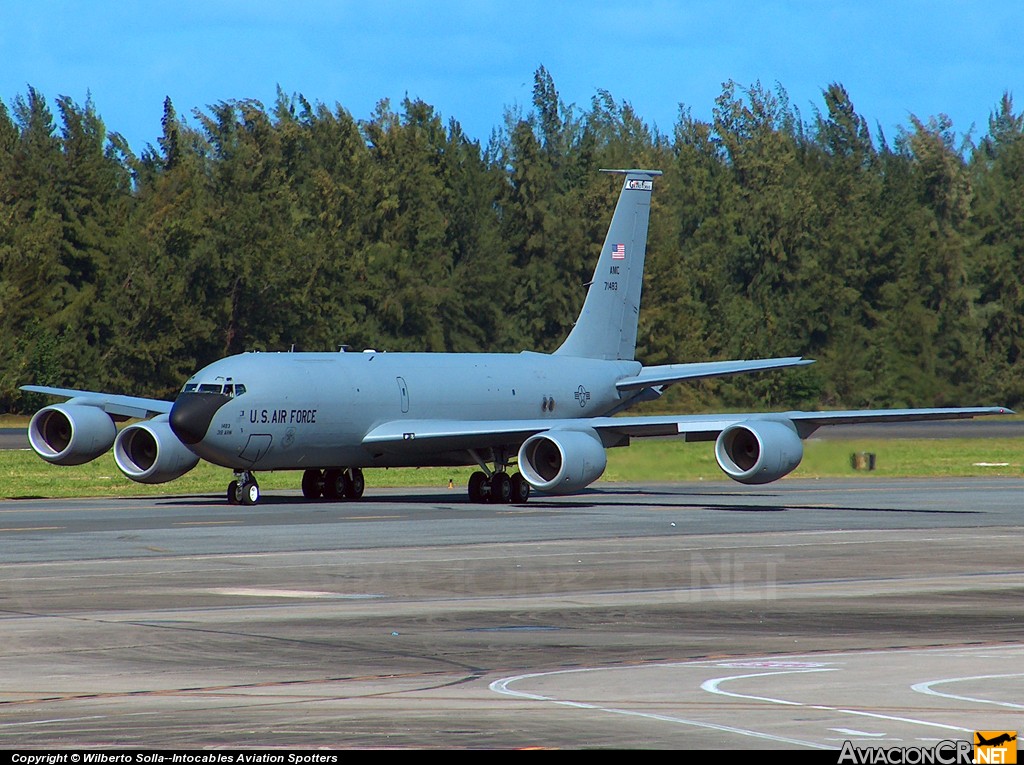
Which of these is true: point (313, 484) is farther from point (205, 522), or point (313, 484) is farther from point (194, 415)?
point (205, 522)

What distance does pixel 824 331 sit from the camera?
4567 inches

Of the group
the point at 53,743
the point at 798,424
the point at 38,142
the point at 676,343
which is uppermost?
the point at 38,142

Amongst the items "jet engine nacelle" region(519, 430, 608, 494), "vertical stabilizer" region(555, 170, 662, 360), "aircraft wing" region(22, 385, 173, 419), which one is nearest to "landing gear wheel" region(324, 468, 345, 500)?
"aircraft wing" region(22, 385, 173, 419)

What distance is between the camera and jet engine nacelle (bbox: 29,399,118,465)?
4212cm

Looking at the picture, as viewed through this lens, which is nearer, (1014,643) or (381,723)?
(381,723)

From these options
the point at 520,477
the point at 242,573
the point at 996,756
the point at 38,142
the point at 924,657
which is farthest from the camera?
Answer: the point at 38,142

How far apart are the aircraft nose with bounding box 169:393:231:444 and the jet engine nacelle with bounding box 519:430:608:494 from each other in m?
7.33

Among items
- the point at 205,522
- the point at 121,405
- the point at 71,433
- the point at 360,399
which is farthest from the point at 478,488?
the point at 71,433

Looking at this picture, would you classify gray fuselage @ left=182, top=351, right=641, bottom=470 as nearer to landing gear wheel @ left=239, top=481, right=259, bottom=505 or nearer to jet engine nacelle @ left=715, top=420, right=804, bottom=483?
landing gear wheel @ left=239, top=481, right=259, bottom=505

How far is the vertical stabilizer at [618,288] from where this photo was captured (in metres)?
50.5

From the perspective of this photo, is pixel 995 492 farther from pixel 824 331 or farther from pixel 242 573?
pixel 824 331

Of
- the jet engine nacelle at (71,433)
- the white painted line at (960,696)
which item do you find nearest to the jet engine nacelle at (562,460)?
the jet engine nacelle at (71,433)

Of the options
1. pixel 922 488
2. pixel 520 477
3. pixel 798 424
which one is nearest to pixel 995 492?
pixel 922 488

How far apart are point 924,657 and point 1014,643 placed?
1548 mm
